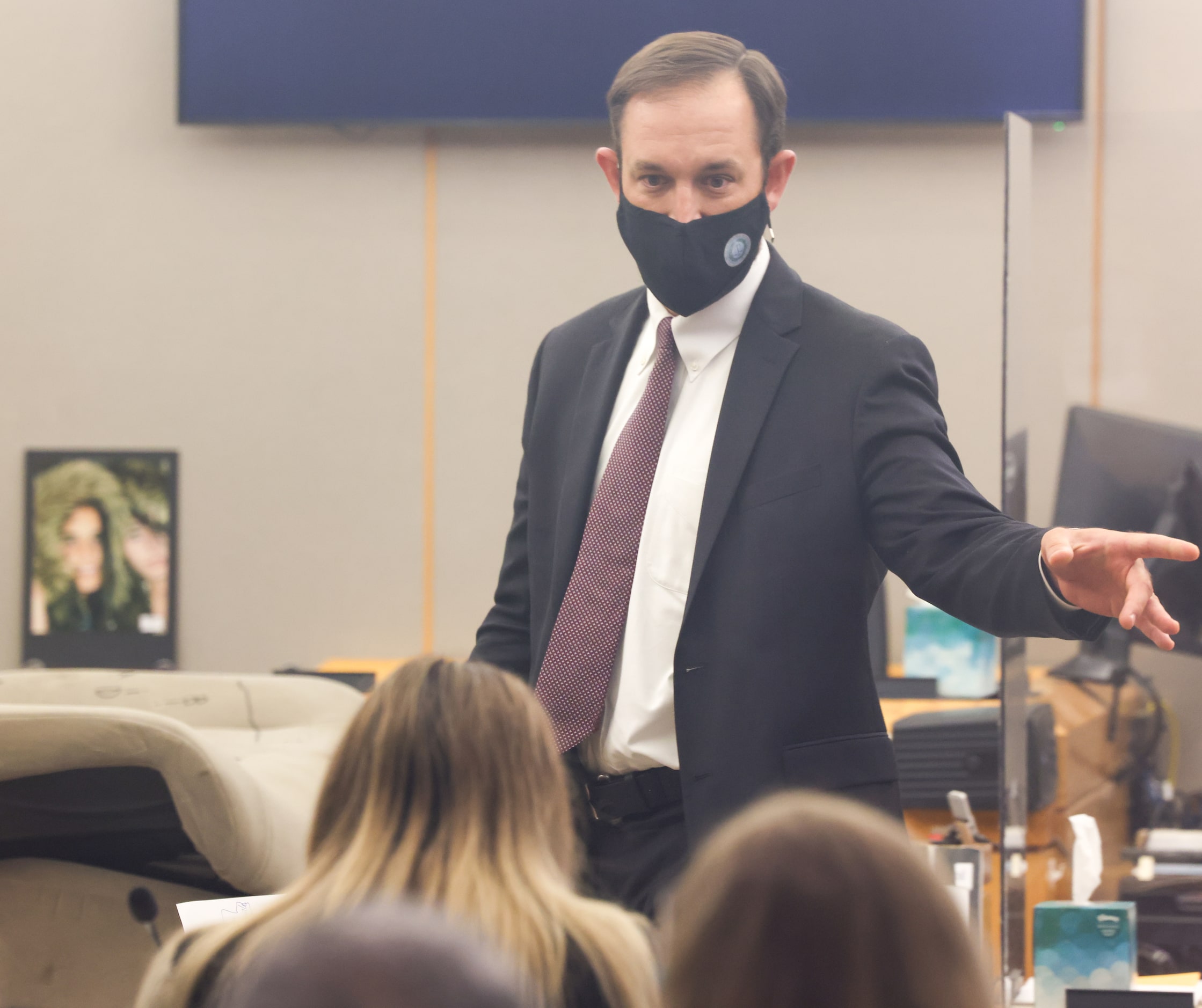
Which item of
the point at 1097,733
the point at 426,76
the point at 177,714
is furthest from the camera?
the point at 426,76

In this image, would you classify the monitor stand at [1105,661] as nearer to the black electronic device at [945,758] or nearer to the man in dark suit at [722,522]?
the black electronic device at [945,758]

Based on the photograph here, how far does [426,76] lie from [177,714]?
1.81m

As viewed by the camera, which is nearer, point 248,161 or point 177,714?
point 177,714

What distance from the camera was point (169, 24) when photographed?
12.1 ft

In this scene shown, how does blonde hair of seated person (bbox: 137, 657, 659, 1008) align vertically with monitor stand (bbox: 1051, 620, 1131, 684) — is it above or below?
above

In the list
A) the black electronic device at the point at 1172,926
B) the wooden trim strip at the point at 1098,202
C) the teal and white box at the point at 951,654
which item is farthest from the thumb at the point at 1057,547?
the teal and white box at the point at 951,654

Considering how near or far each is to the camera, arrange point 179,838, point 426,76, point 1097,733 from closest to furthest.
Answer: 1. point 179,838
2. point 1097,733
3. point 426,76

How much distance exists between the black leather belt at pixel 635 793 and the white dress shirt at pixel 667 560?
1cm

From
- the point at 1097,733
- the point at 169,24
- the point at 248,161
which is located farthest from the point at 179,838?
the point at 169,24

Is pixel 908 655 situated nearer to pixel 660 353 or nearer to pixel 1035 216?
pixel 1035 216

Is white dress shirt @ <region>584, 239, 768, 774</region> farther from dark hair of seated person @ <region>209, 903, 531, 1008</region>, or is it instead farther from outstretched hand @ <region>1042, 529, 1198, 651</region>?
dark hair of seated person @ <region>209, 903, 531, 1008</region>

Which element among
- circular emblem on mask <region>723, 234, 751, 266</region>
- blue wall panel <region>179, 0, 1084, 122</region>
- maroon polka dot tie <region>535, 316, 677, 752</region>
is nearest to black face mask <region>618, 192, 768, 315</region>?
circular emblem on mask <region>723, 234, 751, 266</region>

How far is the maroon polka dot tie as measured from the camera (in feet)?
4.69

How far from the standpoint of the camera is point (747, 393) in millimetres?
1439
